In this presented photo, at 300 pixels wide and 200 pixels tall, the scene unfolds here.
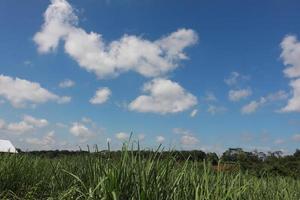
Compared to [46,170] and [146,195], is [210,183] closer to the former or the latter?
[146,195]

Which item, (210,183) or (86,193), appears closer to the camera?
(86,193)

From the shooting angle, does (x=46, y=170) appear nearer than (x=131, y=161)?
No

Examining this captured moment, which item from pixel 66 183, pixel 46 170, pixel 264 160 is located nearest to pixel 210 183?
pixel 66 183

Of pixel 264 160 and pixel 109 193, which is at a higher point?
pixel 264 160

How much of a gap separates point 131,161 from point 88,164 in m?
0.62

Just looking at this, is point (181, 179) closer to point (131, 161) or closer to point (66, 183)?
point (131, 161)

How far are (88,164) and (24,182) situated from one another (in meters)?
3.27

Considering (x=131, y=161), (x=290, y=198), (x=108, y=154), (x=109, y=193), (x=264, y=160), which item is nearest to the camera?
(x=109, y=193)

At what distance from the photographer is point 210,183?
199 inches

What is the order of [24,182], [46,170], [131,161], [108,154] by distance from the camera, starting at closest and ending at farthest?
[131,161] < [108,154] < [24,182] < [46,170]

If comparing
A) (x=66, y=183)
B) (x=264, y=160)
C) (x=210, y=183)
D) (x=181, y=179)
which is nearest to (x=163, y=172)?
(x=181, y=179)

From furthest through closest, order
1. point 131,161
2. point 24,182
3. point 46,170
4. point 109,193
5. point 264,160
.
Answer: point 264,160 < point 46,170 < point 24,182 < point 131,161 < point 109,193

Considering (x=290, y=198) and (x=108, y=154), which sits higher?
(x=108, y=154)

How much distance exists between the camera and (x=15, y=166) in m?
8.26
